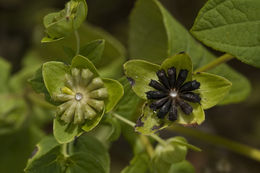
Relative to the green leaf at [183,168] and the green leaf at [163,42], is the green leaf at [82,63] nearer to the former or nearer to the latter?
the green leaf at [163,42]

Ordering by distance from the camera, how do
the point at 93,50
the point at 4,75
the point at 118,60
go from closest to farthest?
1. the point at 93,50
2. the point at 4,75
3. the point at 118,60

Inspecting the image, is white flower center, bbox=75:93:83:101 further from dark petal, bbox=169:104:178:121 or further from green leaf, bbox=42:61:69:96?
dark petal, bbox=169:104:178:121

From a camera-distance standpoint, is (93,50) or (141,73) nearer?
(141,73)

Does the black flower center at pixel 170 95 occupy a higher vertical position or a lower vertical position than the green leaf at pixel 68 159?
higher

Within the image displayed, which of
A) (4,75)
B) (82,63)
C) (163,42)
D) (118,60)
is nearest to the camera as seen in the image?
(82,63)

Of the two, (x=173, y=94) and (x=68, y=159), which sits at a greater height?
(x=173, y=94)

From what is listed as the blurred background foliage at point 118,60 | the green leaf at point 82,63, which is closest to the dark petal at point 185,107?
the green leaf at point 82,63

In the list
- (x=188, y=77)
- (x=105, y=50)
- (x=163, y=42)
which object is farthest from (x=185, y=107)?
(x=105, y=50)

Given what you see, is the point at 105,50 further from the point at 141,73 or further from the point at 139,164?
the point at 141,73
